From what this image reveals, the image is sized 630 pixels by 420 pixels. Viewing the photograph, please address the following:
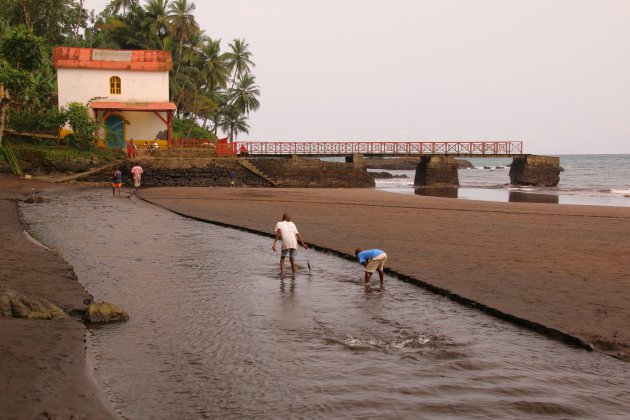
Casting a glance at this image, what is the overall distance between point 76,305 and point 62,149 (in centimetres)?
2848

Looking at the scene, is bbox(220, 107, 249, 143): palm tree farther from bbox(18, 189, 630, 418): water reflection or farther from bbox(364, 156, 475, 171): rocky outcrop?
Answer: bbox(18, 189, 630, 418): water reflection

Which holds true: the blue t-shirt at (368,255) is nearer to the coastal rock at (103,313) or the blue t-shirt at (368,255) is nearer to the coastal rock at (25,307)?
the coastal rock at (103,313)

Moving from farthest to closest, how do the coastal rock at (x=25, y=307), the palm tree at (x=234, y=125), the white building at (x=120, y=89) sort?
1. the palm tree at (x=234, y=125)
2. the white building at (x=120, y=89)
3. the coastal rock at (x=25, y=307)

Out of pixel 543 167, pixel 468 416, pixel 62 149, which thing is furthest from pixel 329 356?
pixel 543 167

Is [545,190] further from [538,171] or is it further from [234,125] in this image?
[234,125]

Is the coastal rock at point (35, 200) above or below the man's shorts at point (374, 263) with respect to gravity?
above

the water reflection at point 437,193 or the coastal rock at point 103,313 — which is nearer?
the coastal rock at point 103,313

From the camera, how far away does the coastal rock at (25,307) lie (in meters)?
7.55

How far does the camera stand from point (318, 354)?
7129mm

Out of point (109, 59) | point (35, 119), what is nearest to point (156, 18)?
point (109, 59)

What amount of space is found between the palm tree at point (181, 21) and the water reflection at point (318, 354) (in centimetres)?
3963

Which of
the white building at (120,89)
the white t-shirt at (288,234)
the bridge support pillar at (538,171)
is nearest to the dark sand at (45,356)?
the white t-shirt at (288,234)

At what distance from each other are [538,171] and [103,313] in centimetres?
4776

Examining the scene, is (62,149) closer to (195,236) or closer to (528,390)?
(195,236)
